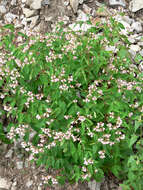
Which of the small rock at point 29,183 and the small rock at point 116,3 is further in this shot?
the small rock at point 116,3

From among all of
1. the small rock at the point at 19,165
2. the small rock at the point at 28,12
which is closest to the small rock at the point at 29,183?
the small rock at the point at 19,165

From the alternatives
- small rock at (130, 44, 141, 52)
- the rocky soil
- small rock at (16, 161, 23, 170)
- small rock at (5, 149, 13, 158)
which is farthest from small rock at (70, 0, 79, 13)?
small rock at (16, 161, 23, 170)

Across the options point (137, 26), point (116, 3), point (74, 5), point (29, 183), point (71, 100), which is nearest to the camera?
point (71, 100)

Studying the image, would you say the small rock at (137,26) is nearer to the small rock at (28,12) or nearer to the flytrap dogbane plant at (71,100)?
the flytrap dogbane plant at (71,100)

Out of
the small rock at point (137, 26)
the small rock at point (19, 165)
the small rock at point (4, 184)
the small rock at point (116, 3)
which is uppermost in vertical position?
the small rock at point (116, 3)

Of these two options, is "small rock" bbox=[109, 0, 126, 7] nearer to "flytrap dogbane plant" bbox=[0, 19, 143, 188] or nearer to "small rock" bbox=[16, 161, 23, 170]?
"flytrap dogbane plant" bbox=[0, 19, 143, 188]

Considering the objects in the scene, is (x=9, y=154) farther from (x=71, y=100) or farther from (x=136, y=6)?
(x=136, y=6)

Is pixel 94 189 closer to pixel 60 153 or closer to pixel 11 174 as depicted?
pixel 60 153

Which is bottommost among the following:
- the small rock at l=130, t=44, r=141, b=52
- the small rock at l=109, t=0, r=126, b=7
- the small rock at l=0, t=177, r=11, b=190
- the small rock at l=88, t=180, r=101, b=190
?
the small rock at l=88, t=180, r=101, b=190

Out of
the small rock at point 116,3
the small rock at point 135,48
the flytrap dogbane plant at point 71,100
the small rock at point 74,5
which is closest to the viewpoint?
the flytrap dogbane plant at point 71,100

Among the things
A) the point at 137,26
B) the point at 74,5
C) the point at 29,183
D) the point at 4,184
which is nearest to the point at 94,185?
the point at 29,183

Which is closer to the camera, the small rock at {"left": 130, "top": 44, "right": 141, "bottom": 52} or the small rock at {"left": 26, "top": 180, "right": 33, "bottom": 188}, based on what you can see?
the small rock at {"left": 26, "top": 180, "right": 33, "bottom": 188}
